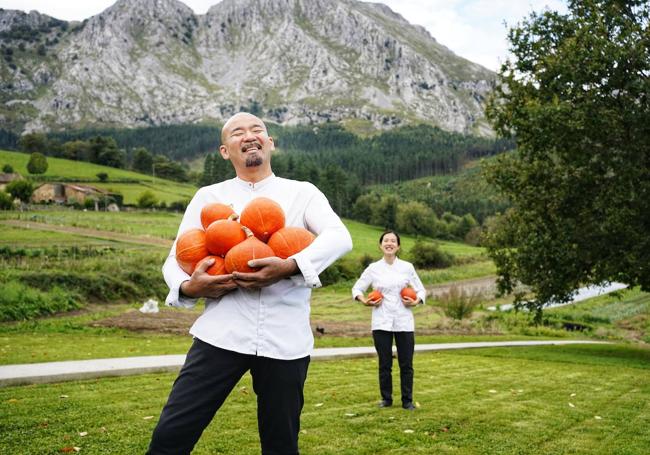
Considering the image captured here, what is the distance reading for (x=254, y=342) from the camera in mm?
3367

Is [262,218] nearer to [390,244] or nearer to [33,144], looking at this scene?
[390,244]

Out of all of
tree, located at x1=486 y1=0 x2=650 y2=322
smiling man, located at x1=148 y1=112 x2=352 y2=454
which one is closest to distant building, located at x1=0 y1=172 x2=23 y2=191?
tree, located at x1=486 y1=0 x2=650 y2=322

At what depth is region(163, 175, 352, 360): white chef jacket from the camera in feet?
11.0

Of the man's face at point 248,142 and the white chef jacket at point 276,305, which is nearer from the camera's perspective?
the white chef jacket at point 276,305

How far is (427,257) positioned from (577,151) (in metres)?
52.8

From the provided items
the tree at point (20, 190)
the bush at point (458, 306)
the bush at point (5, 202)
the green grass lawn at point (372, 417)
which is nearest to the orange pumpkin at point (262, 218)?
the green grass lawn at point (372, 417)

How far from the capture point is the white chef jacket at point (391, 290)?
8.31m

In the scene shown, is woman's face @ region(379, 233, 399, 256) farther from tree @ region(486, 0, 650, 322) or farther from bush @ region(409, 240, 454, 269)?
bush @ region(409, 240, 454, 269)

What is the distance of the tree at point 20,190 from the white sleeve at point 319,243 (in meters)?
81.8

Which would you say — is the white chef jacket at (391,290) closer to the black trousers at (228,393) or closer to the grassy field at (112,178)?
the black trousers at (228,393)

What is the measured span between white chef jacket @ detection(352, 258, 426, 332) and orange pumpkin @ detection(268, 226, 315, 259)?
4821 millimetres

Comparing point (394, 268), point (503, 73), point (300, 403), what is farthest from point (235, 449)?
point (503, 73)

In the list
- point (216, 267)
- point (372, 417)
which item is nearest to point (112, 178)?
point (372, 417)

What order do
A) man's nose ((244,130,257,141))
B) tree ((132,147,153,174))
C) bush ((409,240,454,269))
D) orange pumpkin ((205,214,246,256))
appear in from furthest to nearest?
tree ((132,147,153,174))
bush ((409,240,454,269))
man's nose ((244,130,257,141))
orange pumpkin ((205,214,246,256))
